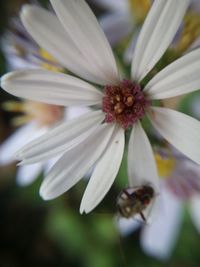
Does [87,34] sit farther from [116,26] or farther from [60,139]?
[116,26]

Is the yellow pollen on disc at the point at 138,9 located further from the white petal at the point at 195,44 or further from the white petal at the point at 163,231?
the white petal at the point at 163,231

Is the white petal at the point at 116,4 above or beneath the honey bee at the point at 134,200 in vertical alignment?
above

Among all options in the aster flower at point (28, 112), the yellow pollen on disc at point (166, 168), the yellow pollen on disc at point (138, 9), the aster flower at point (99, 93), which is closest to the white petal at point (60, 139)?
the aster flower at point (99, 93)

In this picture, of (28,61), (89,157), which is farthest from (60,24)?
(28,61)

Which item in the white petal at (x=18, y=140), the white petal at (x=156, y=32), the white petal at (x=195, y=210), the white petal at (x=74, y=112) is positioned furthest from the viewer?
the white petal at (x=195, y=210)

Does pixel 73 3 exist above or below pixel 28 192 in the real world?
above

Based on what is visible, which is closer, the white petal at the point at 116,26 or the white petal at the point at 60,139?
the white petal at the point at 60,139

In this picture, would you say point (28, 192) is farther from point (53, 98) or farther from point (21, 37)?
point (53, 98)
